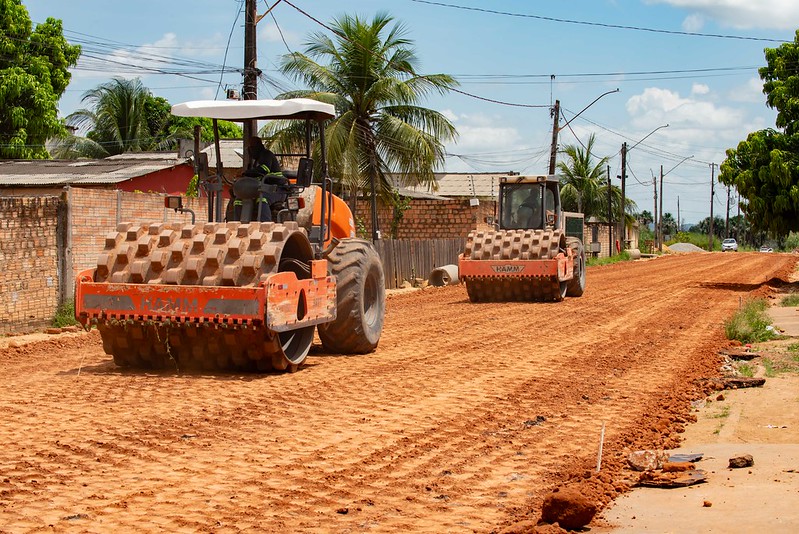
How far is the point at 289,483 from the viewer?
19.6 feet

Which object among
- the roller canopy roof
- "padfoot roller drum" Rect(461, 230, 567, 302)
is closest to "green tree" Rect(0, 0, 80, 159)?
"padfoot roller drum" Rect(461, 230, 567, 302)

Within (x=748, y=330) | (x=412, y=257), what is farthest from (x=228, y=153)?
(x=748, y=330)

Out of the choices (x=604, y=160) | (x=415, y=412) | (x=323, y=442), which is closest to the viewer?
(x=323, y=442)

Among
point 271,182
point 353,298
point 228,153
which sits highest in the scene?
point 228,153

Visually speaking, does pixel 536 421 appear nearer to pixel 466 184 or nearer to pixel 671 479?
pixel 671 479

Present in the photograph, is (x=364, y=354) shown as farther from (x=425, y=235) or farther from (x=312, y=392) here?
(x=425, y=235)

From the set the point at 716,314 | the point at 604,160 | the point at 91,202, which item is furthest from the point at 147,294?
the point at 604,160

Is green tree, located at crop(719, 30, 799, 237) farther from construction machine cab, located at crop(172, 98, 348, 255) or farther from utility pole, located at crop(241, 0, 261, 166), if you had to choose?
construction machine cab, located at crop(172, 98, 348, 255)

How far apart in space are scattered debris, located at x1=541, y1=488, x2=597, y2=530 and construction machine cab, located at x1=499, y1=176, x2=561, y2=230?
17.2 m

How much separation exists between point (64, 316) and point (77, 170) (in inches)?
724

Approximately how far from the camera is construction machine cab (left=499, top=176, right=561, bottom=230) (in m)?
22.3

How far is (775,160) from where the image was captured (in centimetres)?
2625

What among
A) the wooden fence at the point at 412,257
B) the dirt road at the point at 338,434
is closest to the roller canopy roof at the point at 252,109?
the dirt road at the point at 338,434

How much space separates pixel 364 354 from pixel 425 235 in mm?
27330
